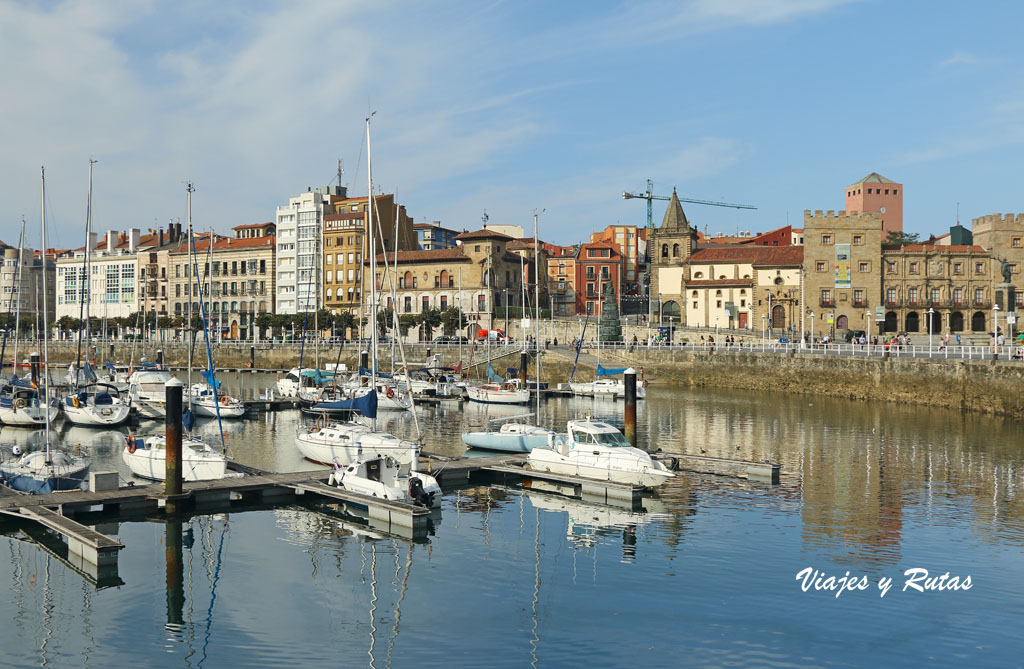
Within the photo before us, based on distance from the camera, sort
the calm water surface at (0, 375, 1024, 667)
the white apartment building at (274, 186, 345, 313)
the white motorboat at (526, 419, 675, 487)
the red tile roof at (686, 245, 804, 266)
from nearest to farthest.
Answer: the calm water surface at (0, 375, 1024, 667) < the white motorboat at (526, 419, 675, 487) < the red tile roof at (686, 245, 804, 266) < the white apartment building at (274, 186, 345, 313)

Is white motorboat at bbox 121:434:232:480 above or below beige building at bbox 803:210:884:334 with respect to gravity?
below

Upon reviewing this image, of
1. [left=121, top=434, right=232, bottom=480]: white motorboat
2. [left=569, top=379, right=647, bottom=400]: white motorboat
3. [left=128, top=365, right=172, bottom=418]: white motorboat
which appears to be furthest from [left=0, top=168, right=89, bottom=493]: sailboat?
[left=569, top=379, right=647, bottom=400]: white motorboat

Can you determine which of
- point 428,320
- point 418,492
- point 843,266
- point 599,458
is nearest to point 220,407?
point 599,458

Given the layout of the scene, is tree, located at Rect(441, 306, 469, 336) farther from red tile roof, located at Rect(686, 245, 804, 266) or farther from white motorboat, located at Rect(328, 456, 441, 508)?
white motorboat, located at Rect(328, 456, 441, 508)

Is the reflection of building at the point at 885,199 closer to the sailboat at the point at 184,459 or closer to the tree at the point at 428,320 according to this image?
the tree at the point at 428,320

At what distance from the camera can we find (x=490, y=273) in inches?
4633

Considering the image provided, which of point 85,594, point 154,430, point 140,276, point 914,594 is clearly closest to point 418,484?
point 85,594

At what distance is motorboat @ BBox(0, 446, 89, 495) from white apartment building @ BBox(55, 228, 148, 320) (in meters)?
116

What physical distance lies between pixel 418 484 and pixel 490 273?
8944cm

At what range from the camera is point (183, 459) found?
33.4 metres

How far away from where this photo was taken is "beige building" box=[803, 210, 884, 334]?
101m

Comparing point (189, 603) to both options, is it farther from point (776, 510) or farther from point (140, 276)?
point (140, 276)

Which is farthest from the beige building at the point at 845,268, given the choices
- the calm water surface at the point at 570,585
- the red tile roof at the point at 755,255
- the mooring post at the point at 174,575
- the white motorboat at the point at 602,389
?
the mooring post at the point at 174,575

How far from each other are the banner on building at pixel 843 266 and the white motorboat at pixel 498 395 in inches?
1902
